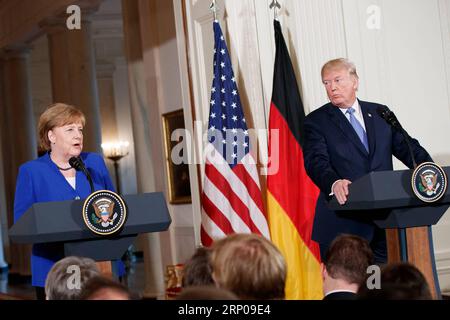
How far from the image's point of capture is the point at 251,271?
96.3 inches

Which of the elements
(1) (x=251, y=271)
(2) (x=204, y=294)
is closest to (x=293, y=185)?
(1) (x=251, y=271)

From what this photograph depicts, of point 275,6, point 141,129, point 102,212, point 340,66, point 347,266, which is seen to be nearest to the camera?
point 347,266

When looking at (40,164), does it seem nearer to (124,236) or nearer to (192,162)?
(124,236)

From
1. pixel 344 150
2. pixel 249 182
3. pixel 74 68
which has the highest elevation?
pixel 74 68

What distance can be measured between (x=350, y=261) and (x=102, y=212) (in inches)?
52.2

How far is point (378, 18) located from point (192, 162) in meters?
2.26

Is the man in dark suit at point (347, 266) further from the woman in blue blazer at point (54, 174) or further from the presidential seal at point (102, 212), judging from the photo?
the woman in blue blazer at point (54, 174)

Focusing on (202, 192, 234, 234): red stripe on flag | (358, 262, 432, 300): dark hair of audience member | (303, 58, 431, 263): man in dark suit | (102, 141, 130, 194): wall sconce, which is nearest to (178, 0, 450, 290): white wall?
(202, 192, 234, 234): red stripe on flag

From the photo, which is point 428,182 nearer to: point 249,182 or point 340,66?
point 340,66

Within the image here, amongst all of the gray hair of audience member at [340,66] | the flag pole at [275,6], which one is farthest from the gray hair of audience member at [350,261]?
the flag pole at [275,6]

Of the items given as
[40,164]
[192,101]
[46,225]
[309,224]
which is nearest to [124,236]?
[46,225]

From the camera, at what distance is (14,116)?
716 inches

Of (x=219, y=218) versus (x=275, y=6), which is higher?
(x=275, y=6)

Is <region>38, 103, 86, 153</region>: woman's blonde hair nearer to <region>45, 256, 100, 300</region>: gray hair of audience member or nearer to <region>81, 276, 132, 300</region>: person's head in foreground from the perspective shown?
<region>45, 256, 100, 300</region>: gray hair of audience member
